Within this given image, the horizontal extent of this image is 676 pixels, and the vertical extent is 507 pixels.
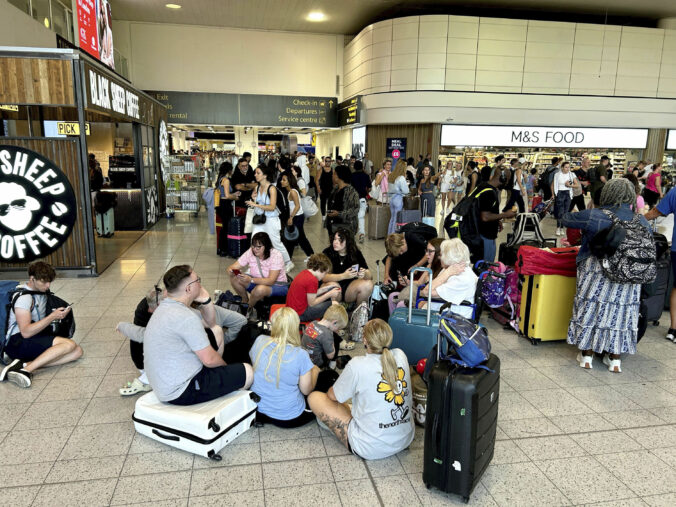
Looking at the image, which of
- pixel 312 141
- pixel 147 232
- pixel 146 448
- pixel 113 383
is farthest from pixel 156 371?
pixel 312 141

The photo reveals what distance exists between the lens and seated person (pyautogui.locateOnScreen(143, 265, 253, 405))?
3.16 metres

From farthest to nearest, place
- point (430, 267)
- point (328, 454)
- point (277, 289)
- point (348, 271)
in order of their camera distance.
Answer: point (277, 289)
point (348, 271)
point (430, 267)
point (328, 454)

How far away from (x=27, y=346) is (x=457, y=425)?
152 inches

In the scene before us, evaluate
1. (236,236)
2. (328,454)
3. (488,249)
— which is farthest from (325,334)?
(236,236)

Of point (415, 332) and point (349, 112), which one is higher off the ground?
point (349, 112)

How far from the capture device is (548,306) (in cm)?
522

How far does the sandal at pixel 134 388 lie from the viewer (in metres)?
4.05

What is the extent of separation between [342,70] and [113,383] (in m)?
21.2

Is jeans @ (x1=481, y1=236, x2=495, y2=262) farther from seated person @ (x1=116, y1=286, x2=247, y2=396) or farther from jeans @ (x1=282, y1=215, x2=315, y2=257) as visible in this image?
seated person @ (x1=116, y1=286, x2=247, y2=396)

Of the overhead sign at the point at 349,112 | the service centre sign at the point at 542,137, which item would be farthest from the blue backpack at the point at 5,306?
the service centre sign at the point at 542,137

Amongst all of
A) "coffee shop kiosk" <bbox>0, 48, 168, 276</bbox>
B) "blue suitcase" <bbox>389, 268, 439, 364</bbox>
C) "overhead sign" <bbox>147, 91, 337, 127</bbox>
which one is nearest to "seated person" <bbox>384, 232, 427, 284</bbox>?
"blue suitcase" <bbox>389, 268, 439, 364</bbox>

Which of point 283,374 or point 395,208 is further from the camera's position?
point 395,208

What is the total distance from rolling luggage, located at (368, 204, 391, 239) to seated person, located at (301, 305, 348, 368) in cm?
725

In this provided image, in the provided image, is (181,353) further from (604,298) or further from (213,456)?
(604,298)
